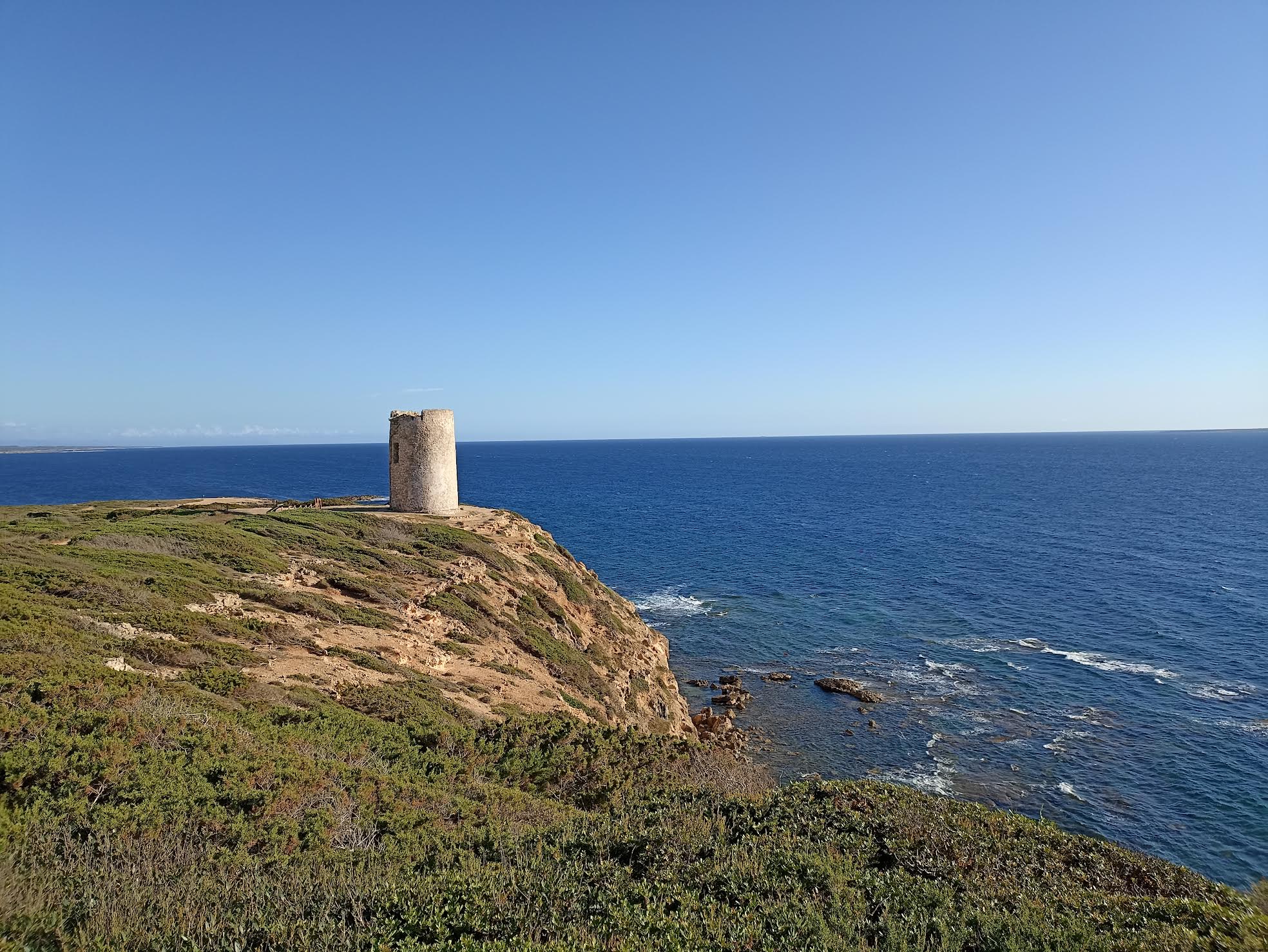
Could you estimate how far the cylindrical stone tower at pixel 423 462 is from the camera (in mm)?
30562

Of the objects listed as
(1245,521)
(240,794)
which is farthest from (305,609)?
(1245,521)

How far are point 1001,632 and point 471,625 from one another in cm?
3107

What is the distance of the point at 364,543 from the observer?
2620 centimetres

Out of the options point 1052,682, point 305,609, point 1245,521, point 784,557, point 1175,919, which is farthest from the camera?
point 1245,521

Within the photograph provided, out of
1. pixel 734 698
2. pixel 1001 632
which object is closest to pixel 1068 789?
pixel 734 698

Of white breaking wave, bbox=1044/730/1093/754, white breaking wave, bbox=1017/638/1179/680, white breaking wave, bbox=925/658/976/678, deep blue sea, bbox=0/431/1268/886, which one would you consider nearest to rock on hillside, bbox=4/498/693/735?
deep blue sea, bbox=0/431/1268/886

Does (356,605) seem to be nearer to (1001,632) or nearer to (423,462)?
(423,462)

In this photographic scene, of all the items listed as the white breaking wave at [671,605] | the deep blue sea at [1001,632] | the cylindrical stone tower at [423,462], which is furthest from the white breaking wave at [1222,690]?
the cylindrical stone tower at [423,462]

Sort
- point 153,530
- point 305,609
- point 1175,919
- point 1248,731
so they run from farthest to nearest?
point 1248,731 → point 153,530 → point 305,609 → point 1175,919

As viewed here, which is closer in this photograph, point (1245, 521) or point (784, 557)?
point (784, 557)

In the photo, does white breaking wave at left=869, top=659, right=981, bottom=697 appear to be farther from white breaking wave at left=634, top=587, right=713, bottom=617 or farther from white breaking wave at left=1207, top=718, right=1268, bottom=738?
white breaking wave at left=634, top=587, right=713, bottom=617

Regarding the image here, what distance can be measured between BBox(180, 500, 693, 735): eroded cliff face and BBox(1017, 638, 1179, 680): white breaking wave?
20609 mm

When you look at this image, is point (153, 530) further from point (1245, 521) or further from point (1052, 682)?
point (1245, 521)

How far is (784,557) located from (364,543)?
127ft
